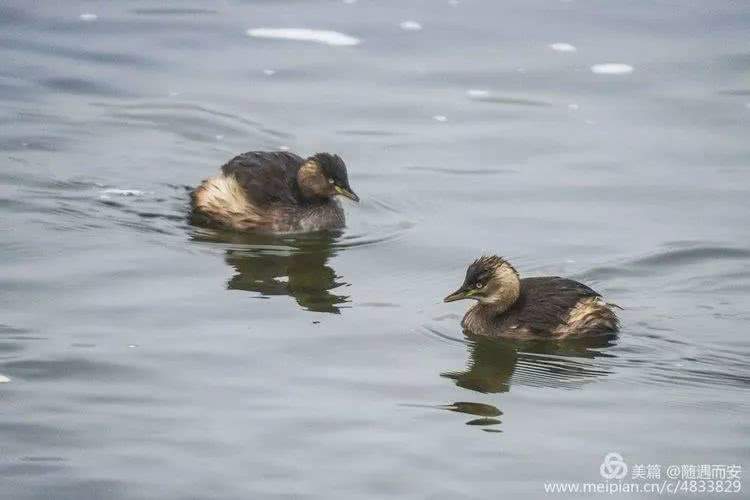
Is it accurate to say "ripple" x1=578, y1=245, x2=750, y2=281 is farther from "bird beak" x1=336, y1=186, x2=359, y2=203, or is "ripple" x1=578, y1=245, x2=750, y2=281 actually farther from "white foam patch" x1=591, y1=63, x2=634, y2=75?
"white foam patch" x1=591, y1=63, x2=634, y2=75

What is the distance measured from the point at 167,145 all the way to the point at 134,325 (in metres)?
5.03

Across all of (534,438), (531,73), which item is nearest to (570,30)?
A: (531,73)

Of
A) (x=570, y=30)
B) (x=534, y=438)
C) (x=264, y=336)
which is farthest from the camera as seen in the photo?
(x=570, y=30)

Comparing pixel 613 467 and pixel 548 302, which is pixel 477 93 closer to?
pixel 548 302

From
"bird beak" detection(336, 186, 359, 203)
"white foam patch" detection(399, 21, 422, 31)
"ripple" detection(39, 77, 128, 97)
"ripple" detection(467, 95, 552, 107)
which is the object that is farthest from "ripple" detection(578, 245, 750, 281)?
"white foam patch" detection(399, 21, 422, 31)

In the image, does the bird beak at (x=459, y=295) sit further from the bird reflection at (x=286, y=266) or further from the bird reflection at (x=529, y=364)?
the bird reflection at (x=286, y=266)

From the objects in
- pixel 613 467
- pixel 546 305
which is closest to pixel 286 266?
pixel 546 305

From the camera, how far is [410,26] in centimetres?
1867

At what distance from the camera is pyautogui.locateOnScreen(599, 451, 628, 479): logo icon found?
26.3 feet

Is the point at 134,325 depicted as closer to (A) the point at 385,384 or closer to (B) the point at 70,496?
(A) the point at 385,384

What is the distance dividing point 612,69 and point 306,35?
3.77 metres

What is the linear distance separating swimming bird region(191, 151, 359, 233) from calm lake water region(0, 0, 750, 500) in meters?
0.24

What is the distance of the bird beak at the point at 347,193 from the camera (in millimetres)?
12984

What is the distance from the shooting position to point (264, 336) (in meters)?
10.1
